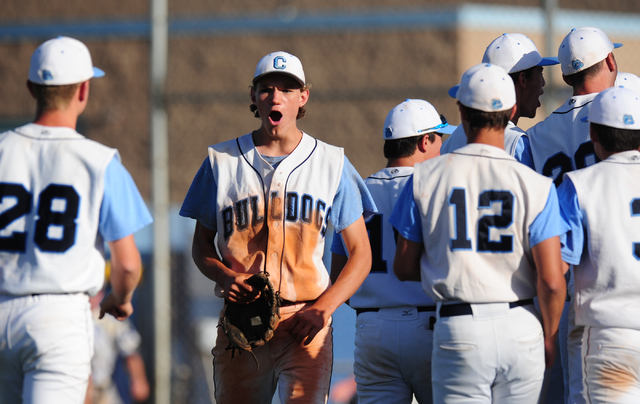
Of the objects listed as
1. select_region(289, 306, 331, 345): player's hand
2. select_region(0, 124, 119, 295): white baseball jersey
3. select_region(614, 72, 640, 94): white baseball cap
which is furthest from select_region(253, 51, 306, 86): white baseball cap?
select_region(614, 72, 640, 94): white baseball cap

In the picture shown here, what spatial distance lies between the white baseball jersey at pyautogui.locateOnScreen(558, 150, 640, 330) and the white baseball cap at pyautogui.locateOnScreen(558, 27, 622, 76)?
0.89 metres

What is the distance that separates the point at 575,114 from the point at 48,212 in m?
2.82

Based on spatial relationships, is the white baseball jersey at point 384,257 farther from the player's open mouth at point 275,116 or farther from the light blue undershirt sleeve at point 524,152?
the player's open mouth at point 275,116

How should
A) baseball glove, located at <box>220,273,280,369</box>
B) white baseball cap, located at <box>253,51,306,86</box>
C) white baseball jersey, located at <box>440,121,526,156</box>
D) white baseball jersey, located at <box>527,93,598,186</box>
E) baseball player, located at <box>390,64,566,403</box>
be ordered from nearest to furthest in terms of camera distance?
baseball player, located at <box>390,64,566,403</box> < baseball glove, located at <box>220,273,280,369</box> < white baseball cap, located at <box>253,51,306,86</box> < white baseball jersey, located at <box>527,93,598,186</box> < white baseball jersey, located at <box>440,121,526,156</box>

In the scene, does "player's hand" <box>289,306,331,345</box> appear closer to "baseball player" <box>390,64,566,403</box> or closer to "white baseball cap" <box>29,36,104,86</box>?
"baseball player" <box>390,64,566,403</box>

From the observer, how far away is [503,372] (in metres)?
3.29

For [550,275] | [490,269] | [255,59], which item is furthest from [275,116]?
[255,59]

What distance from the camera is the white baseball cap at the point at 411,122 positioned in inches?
170

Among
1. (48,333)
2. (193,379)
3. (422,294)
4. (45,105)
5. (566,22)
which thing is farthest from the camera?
(566,22)

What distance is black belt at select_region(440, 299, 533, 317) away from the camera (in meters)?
3.31

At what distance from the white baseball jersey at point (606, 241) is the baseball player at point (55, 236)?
2.02 m

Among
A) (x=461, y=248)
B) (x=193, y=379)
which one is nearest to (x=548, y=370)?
(x=461, y=248)

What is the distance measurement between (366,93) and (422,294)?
431 centimetres

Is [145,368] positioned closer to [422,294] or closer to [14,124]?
[422,294]
